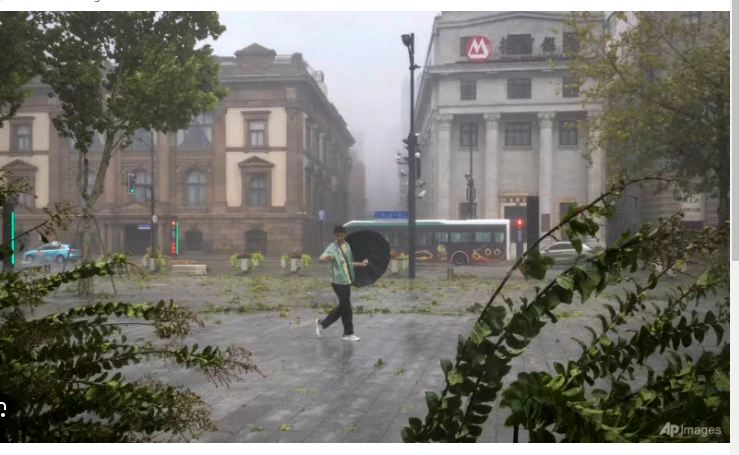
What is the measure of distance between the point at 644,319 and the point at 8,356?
1.57m

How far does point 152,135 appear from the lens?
3.32 m

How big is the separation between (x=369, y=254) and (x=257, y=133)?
82 centimetres

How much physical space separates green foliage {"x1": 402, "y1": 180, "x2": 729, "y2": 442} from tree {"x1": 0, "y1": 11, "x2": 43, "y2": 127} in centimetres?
240

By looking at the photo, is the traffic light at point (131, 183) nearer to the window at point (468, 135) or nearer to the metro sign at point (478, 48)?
the window at point (468, 135)

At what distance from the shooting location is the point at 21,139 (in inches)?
123

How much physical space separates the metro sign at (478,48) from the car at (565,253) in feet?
4.80

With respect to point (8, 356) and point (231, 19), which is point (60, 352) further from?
point (231, 19)

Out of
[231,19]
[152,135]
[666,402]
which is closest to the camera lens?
[666,402]

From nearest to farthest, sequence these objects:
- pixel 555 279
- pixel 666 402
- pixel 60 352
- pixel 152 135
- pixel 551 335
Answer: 1. pixel 555 279
2. pixel 666 402
3. pixel 60 352
4. pixel 551 335
5. pixel 152 135

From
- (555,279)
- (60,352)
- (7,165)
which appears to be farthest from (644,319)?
(7,165)

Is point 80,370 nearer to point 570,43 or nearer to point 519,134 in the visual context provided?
point 519,134

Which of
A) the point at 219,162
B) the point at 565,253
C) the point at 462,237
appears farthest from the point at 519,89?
the point at 565,253

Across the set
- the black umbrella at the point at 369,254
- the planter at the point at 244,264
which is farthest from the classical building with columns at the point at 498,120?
the planter at the point at 244,264

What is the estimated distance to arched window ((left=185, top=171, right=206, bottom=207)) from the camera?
3318 mm
